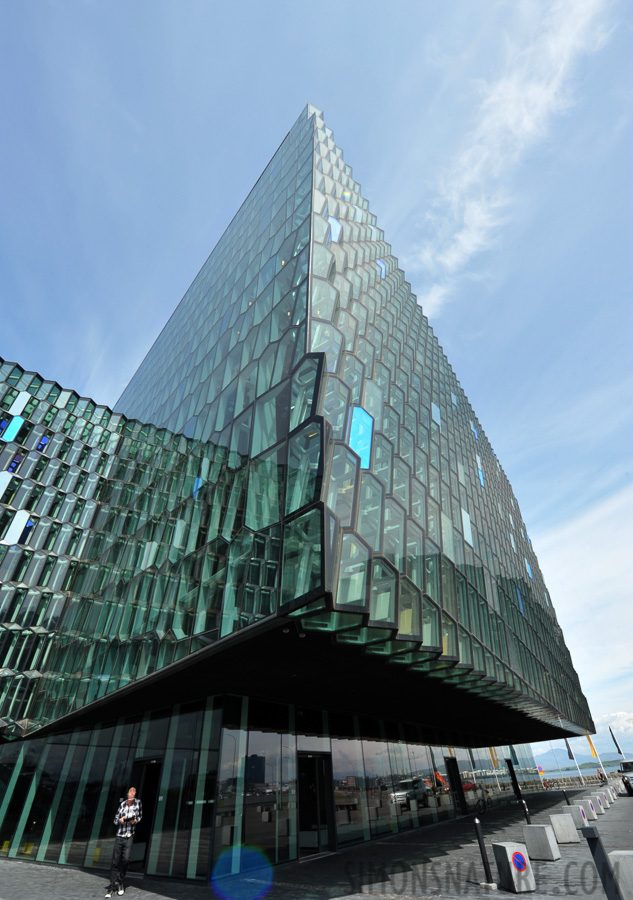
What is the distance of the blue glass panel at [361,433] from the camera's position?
1127cm

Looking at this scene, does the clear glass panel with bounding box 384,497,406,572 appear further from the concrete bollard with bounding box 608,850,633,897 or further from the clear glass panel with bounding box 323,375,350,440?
the concrete bollard with bounding box 608,850,633,897

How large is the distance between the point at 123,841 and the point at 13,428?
Answer: 2417 centimetres

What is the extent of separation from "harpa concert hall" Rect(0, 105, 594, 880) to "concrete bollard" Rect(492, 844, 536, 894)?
380 centimetres

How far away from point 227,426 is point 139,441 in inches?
528

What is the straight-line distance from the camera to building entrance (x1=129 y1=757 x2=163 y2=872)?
12781 mm

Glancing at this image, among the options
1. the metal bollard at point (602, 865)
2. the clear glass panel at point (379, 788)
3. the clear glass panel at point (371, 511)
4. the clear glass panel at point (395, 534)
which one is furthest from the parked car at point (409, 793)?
the metal bollard at point (602, 865)

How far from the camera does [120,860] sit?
1039 cm

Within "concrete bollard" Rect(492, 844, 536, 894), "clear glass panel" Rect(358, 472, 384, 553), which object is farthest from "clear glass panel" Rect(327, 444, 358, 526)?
"concrete bollard" Rect(492, 844, 536, 894)

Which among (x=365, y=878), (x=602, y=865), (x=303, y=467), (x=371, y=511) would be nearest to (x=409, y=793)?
(x=365, y=878)

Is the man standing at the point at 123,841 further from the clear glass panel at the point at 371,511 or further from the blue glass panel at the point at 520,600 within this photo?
the blue glass panel at the point at 520,600

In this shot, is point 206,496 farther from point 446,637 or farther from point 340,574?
point 446,637

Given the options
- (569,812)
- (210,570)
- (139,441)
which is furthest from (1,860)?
(569,812)

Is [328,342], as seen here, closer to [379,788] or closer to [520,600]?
[379,788]

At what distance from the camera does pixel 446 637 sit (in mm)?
12320
